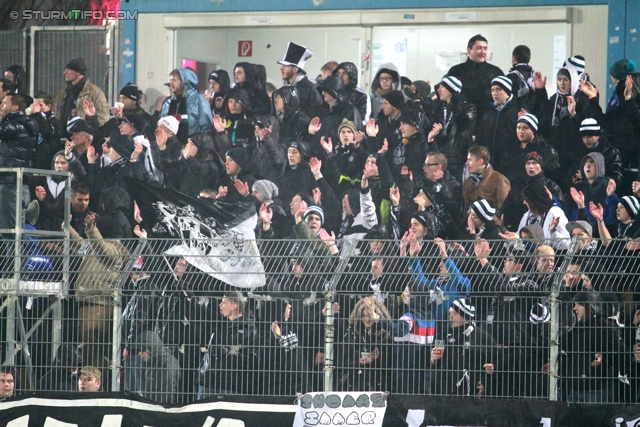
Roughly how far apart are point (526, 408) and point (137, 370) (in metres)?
3.38

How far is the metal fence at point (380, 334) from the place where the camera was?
8.21 m

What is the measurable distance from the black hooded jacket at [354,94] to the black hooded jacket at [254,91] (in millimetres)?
898

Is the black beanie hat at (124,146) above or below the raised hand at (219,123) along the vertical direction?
below

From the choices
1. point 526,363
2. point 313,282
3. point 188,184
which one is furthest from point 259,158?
point 526,363

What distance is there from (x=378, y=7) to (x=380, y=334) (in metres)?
5.66

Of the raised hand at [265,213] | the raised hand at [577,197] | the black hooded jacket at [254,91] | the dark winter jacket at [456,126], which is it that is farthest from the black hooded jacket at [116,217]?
the raised hand at [577,197]

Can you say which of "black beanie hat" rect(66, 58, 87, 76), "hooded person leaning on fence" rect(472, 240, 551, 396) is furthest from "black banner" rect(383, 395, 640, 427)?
"black beanie hat" rect(66, 58, 87, 76)

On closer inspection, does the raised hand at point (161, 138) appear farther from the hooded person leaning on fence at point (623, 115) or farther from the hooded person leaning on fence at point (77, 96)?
the hooded person leaning on fence at point (623, 115)

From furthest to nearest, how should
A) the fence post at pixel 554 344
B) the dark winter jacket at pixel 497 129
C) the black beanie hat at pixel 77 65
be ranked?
the black beanie hat at pixel 77 65
the dark winter jacket at pixel 497 129
the fence post at pixel 554 344

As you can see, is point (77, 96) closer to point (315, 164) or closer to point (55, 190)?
point (55, 190)

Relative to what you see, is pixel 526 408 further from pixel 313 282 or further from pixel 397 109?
pixel 397 109

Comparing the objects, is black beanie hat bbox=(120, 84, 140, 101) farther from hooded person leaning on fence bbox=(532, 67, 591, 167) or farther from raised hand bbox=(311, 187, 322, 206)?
hooded person leaning on fence bbox=(532, 67, 591, 167)

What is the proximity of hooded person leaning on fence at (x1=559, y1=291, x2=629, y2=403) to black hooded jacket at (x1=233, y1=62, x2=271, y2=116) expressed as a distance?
16.0 ft

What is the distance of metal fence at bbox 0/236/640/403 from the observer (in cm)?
821
